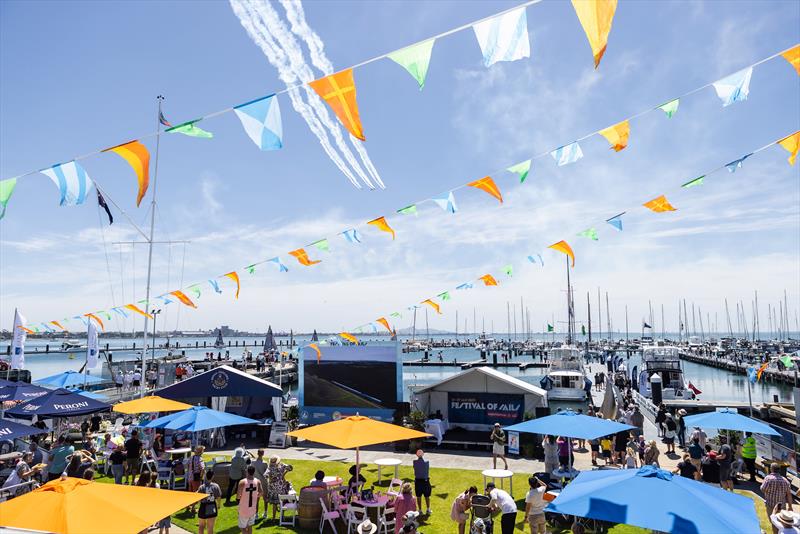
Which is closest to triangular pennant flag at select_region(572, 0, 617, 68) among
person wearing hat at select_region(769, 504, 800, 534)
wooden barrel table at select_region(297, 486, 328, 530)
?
person wearing hat at select_region(769, 504, 800, 534)

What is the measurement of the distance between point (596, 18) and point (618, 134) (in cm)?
491

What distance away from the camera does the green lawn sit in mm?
9875

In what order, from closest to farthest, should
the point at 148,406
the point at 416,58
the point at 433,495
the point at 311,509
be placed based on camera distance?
the point at 416,58
the point at 311,509
the point at 433,495
the point at 148,406

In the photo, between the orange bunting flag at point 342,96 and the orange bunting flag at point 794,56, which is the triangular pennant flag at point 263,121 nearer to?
the orange bunting flag at point 342,96

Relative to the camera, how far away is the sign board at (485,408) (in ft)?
63.1

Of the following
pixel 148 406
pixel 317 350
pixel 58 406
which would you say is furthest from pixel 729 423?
pixel 58 406

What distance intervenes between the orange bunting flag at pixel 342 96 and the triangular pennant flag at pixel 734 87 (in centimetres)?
653

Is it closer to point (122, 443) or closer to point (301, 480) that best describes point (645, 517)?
point (301, 480)

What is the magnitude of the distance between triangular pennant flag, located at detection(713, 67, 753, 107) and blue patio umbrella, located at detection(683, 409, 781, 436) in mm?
8209

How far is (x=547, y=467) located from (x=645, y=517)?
25.2 feet

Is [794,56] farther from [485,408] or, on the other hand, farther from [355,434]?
[485,408]

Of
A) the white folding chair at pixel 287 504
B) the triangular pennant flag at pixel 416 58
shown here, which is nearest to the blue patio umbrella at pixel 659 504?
the triangular pennant flag at pixel 416 58

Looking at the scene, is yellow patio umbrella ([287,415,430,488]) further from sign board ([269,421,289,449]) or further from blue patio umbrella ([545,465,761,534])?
sign board ([269,421,289,449])

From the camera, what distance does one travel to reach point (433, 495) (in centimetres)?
1185
